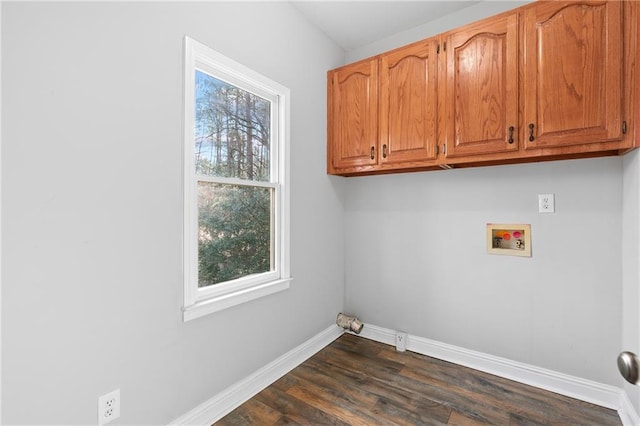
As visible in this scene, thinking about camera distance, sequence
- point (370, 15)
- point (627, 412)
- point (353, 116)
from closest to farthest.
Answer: point (627, 412) < point (370, 15) < point (353, 116)

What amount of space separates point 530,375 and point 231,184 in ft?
7.84

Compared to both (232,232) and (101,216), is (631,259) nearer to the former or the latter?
(232,232)

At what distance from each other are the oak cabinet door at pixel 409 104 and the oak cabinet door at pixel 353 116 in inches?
3.0

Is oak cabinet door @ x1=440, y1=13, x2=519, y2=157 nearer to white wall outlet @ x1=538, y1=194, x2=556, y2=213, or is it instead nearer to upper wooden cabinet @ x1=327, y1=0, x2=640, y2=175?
upper wooden cabinet @ x1=327, y1=0, x2=640, y2=175

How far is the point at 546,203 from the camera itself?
1941 mm

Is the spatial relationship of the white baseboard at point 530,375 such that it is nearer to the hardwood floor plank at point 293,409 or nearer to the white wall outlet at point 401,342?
the white wall outlet at point 401,342

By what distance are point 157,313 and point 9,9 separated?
1.30m

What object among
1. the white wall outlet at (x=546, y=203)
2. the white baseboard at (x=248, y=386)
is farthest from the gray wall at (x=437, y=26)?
the white baseboard at (x=248, y=386)

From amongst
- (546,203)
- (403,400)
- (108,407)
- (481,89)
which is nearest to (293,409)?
(403,400)

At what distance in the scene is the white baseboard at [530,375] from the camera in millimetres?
1718

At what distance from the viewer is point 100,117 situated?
122 cm

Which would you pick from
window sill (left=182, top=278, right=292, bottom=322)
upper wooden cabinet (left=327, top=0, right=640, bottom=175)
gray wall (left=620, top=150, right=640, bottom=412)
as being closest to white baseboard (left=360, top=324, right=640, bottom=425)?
gray wall (left=620, top=150, right=640, bottom=412)

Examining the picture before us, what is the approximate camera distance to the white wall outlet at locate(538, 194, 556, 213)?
6.31 ft

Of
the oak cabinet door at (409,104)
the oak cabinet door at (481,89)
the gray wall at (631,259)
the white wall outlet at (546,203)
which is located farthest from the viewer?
the oak cabinet door at (409,104)
